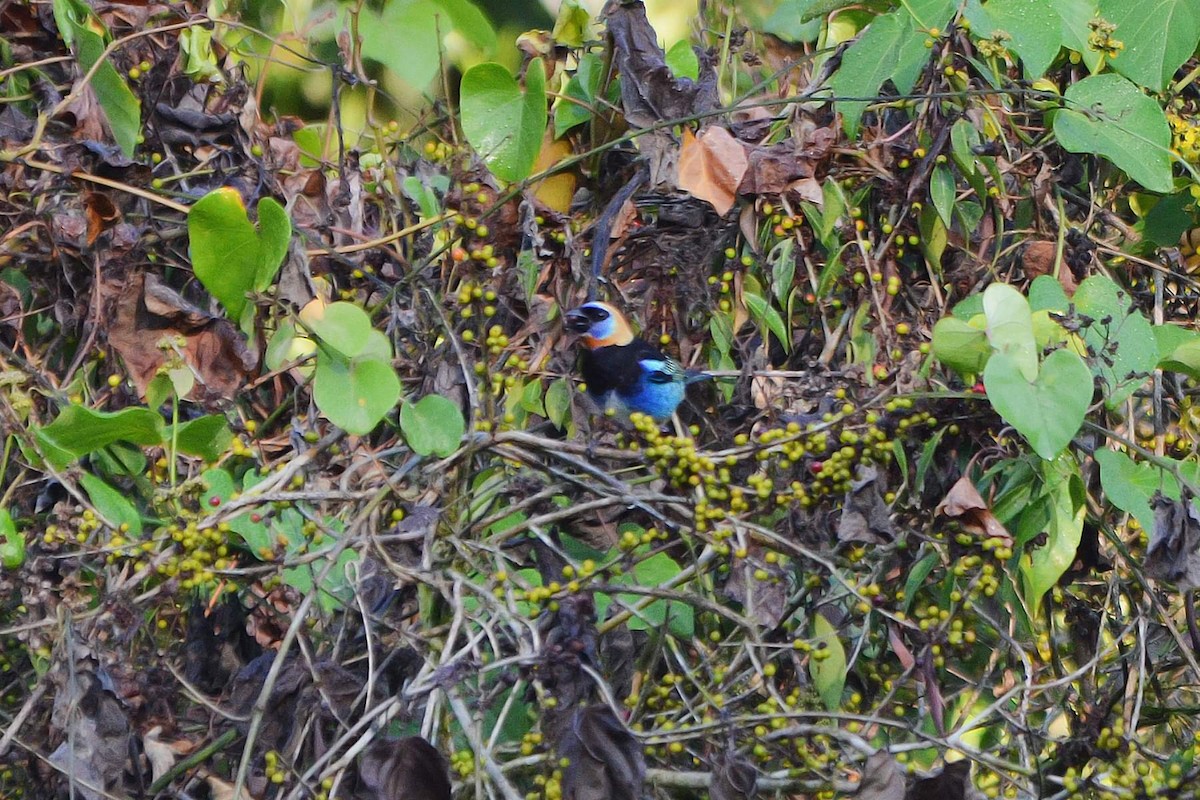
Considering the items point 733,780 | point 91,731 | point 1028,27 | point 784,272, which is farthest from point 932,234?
point 91,731

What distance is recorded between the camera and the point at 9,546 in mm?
1850

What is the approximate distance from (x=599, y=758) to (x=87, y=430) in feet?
3.04

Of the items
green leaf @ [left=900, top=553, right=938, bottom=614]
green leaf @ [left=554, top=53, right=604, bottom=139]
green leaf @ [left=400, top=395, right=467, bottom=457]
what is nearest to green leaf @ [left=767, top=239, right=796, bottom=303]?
green leaf @ [left=554, top=53, right=604, bottom=139]

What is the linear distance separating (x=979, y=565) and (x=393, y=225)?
1139mm

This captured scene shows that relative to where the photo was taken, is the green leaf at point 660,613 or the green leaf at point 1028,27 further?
the green leaf at point 1028,27

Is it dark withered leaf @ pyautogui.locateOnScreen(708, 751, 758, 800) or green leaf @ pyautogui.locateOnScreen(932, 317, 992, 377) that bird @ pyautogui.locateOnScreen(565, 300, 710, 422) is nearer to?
green leaf @ pyautogui.locateOnScreen(932, 317, 992, 377)

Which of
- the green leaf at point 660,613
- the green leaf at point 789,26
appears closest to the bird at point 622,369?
the green leaf at point 660,613

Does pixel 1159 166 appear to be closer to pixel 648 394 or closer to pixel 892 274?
pixel 892 274

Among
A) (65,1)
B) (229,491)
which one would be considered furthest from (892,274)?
(65,1)

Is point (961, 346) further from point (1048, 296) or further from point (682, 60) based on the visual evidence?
point (682, 60)

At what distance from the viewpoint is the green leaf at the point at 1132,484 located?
5.98ft

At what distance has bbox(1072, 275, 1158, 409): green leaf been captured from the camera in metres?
1.91

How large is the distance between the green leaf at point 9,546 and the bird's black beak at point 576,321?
93 cm

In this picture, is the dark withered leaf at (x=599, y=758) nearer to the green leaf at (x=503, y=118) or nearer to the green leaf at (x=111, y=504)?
the green leaf at (x=111, y=504)
